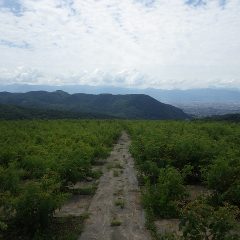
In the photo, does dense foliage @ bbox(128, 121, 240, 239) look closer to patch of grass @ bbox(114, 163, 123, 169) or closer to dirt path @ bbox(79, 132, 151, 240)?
dirt path @ bbox(79, 132, 151, 240)

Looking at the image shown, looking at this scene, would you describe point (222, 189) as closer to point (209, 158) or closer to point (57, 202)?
point (209, 158)

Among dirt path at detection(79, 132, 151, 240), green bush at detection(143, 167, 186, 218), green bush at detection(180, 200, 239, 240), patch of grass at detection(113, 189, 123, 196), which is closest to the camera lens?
green bush at detection(180, 200, 239, 240)

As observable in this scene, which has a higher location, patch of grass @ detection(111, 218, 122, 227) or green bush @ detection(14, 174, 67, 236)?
green bush @ detection(14, 174, 67, 236)

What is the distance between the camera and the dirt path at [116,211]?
553 inches

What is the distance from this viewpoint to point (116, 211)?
17.0 m

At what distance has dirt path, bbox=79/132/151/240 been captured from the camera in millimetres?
14047

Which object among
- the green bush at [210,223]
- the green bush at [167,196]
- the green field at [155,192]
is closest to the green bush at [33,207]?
the green field at [155,192]

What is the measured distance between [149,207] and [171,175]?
1.77 m

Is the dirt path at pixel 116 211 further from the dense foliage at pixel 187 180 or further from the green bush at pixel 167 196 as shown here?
the dense foliage at pixel 187 180

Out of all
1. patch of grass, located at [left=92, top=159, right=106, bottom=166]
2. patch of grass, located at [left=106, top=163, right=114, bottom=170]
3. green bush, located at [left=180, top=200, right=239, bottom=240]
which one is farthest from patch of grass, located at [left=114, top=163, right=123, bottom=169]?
Answer: green bush, located at [left=180, top=200, right=239, bottom=240]

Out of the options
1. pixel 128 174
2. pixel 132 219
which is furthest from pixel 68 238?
pixel 128 174

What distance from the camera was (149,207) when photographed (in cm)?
1677

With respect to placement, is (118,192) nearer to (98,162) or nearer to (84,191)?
(84,191)

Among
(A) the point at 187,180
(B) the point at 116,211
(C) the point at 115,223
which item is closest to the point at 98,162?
(A) the point at 187,180
